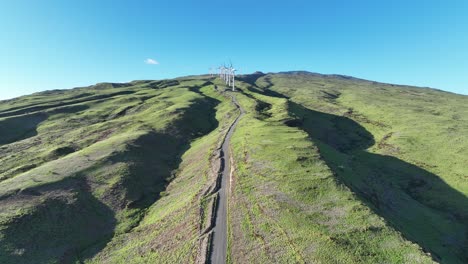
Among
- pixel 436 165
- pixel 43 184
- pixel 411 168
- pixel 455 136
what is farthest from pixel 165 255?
pixel 455 136

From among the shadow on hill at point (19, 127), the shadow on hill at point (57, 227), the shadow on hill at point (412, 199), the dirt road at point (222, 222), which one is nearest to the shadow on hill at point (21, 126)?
the shadow on hill at point (19, 127)

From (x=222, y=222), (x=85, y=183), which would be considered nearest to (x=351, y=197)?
(x=222, y=222)

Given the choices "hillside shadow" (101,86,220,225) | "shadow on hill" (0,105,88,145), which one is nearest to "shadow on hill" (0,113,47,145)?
"shadow on hill" (0,105,88,145)

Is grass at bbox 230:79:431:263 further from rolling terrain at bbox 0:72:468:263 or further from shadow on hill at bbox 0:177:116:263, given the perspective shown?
shadow on hill at bbox 0:177:116:263

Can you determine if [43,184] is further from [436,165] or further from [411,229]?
[436,165]

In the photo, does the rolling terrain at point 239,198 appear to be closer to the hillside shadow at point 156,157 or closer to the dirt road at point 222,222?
the hillside shadow at point 156,157

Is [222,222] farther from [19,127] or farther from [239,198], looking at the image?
[19,127]
